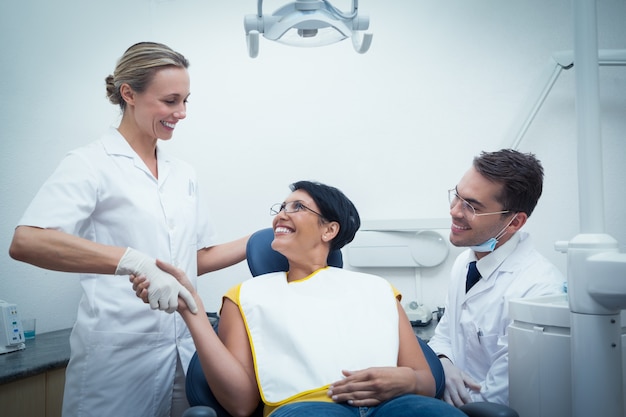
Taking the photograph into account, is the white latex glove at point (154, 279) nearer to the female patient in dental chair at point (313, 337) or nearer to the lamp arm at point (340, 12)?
the female patient in dental chair at point (313, 337)

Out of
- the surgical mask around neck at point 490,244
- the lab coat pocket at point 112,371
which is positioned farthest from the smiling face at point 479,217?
the lab coat pocket at point 112,371

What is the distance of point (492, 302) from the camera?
169cm

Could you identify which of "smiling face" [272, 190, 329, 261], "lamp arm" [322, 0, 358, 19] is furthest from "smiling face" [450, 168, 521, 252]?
"lamp arm" [322, 0, 358, 19]

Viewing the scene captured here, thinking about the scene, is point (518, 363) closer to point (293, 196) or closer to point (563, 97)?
point (293, 196)

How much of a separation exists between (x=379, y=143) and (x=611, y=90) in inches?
40.6

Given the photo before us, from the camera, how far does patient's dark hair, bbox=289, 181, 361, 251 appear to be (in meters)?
1.71

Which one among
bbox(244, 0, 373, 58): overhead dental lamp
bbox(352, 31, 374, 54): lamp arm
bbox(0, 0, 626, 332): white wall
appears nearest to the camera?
bbox(244, 0, 373, 58): overhead dental lamp

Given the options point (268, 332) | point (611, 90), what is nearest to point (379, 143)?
point (611, 90)

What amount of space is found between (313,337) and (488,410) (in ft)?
1.62

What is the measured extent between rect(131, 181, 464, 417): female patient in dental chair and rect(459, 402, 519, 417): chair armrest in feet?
0.19

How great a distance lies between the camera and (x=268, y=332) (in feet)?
4.93

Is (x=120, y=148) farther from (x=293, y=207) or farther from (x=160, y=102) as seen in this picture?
(x=293, y=207)

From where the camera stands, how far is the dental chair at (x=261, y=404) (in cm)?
118

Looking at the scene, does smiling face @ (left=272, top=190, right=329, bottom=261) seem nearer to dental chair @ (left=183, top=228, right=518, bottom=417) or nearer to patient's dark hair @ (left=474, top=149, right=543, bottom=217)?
dental chair @ (left=183, top=228, right=518, bottom=417)
